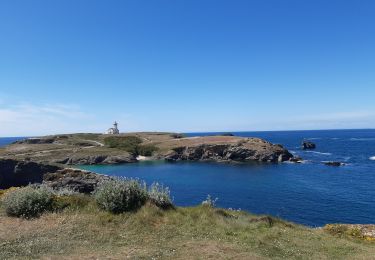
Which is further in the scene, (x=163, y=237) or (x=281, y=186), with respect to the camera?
(x=281, y=186)

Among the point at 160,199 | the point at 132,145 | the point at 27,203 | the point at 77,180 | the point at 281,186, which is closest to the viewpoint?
the point at 27,203

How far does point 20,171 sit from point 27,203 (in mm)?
66306

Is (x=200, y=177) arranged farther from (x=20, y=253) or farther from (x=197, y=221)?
(x=20, y=253)

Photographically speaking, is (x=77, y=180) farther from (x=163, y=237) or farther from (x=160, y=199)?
(x=163, y=237)

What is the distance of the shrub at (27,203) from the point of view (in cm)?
1902

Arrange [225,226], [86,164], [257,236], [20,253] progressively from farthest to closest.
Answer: [86,164] < [225,226] < [257,236] < [20,253]

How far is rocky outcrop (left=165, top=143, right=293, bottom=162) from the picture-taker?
117294 mm

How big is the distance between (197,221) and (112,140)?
450 ft

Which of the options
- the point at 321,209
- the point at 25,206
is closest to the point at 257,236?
the point at 25,206

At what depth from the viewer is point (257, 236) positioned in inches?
690

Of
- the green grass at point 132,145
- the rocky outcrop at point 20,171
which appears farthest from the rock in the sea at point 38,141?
the rocky outcrop at point 20,171

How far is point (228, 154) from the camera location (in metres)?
122

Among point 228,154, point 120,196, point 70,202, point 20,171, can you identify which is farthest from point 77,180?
point 228,154

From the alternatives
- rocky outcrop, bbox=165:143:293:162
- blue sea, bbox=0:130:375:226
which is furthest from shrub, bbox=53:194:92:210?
rocky outcrop, bbox=165:143:293:162
